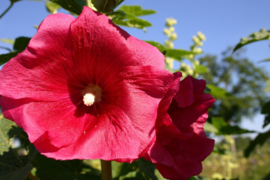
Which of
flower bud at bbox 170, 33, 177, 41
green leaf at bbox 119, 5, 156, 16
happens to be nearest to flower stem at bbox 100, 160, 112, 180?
green leaf at bbox 119, 5, 156, 16

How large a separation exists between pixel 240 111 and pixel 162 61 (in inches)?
1391

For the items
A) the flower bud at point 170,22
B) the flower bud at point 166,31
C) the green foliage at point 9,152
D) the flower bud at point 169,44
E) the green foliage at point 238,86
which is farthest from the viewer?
the green foliage at point 238,86

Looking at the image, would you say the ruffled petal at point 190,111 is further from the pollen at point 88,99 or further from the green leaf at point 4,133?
the green leaf at point 4,133

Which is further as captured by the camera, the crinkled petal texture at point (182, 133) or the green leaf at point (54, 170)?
the green leaf at point (54, 170)

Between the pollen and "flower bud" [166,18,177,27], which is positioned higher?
"flower bud" [166,18,177,27]

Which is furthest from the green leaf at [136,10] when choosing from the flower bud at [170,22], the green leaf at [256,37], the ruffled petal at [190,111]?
the flower bud at [170,22]

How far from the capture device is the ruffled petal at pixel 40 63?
0.67 meters

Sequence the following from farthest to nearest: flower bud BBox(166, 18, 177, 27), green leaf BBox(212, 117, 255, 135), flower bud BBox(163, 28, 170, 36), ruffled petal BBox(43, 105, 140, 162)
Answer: flower bud BBox(166, 18, 177, 27)
flower bud BBox(163, 28, 170, 36)
green leaf BBox(212, 117, 255, 135)
ruffled petal BBox(43, 105, 140, 162)

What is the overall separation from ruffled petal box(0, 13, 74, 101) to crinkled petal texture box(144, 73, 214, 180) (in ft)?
1.06

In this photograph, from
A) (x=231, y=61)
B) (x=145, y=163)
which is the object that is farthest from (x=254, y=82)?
(x=145, y=163)

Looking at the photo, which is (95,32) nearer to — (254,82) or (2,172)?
(2,172)

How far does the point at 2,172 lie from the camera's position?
0.93 meters

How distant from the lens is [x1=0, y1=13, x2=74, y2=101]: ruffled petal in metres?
0.67

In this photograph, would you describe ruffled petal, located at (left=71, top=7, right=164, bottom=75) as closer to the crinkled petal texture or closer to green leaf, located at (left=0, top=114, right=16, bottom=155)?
the crinkled petal texture
